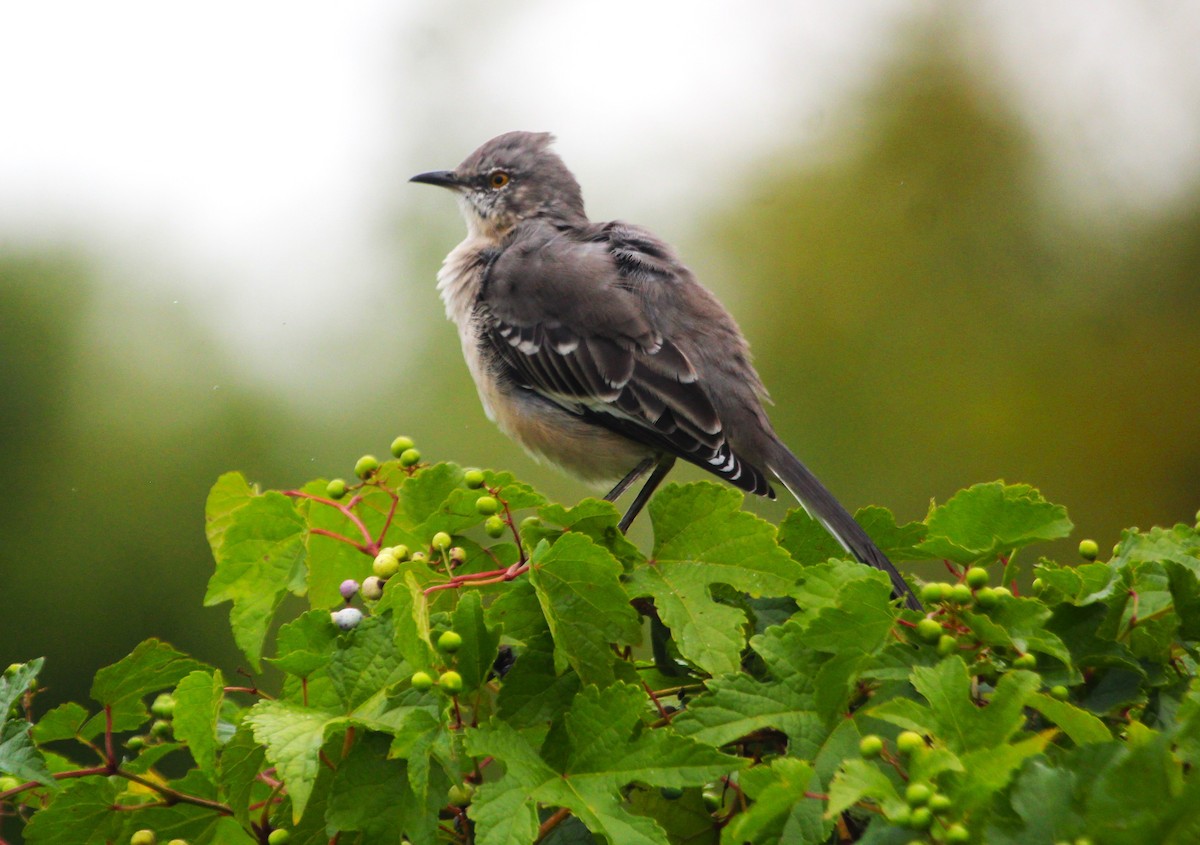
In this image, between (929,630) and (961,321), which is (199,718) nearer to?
(929,630)

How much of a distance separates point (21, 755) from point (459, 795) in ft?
2.13

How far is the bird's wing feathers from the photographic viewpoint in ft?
12.4

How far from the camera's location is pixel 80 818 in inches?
65.4

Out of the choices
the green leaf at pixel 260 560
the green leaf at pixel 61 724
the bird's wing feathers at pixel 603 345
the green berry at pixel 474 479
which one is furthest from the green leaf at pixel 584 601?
the bird's wing feathers at pixel 603 345

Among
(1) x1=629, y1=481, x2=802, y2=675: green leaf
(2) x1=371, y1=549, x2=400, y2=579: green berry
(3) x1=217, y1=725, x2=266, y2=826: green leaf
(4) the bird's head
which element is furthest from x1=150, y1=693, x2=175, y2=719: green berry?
(4) the bird's head

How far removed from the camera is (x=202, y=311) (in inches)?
298

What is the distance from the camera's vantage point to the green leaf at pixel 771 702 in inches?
57.6

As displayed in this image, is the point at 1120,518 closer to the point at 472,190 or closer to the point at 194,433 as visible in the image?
the point at 472,190

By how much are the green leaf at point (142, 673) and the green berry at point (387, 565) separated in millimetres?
321

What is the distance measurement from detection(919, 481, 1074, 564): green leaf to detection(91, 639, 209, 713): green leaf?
1163 mm

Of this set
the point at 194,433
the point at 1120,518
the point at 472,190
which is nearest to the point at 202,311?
the point at 194,433

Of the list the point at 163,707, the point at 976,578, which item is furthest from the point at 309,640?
the point at 976,578

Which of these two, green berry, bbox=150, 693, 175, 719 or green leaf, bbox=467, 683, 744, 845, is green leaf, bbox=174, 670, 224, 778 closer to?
green berry, bbox=150, 693, 175, 719

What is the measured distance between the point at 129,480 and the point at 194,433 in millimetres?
496
